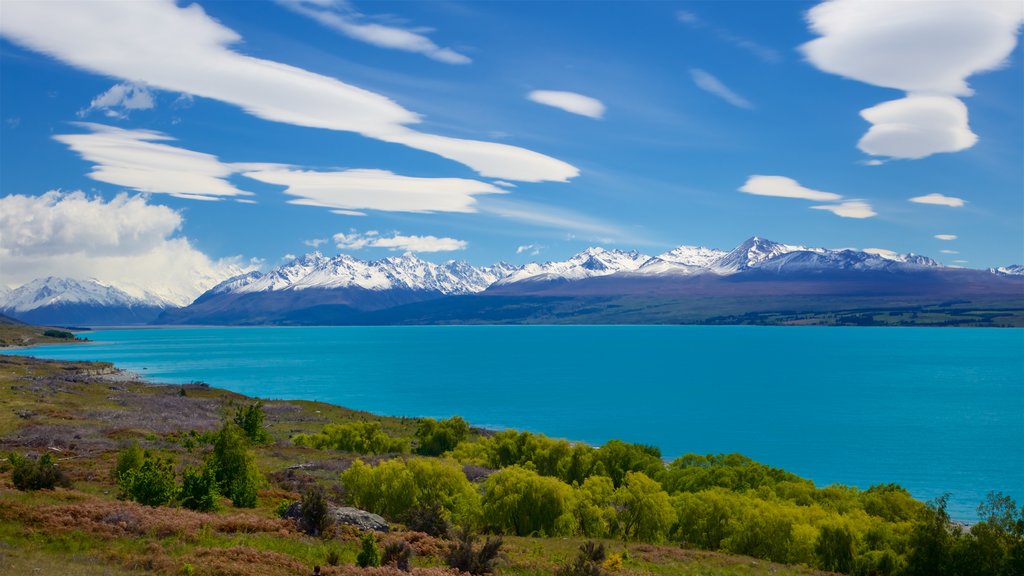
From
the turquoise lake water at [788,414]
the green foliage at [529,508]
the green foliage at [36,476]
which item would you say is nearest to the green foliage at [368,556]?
the green foliage at [529,508]

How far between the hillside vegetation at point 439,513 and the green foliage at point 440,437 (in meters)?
5.43

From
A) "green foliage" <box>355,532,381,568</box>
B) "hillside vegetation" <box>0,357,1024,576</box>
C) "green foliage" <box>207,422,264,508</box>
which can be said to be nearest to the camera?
"green foliage" <box>355,532,381,568</box>

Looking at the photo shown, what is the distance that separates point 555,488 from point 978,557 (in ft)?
74.6

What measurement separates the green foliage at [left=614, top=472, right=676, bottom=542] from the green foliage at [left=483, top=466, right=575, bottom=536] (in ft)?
13.5

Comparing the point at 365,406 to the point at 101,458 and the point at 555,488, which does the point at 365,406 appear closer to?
the point at 101,458

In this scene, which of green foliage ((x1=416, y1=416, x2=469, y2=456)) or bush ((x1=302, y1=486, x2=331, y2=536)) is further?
green foliage ((x1=416, y1=416, x2=469, y2=456))

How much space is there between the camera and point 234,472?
3878 cm

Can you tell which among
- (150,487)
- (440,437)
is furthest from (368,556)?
(440,437)

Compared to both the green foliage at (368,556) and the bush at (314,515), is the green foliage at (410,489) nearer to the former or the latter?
the bush at (314,515)

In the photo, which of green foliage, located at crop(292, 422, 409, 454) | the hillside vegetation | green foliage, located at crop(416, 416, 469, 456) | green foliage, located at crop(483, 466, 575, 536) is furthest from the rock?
green foliage, located at crop(416, 416, 469, 456)

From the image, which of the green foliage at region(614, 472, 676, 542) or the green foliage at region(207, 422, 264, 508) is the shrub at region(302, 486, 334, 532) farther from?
the green foliage at region(614, 472, 676, 542)

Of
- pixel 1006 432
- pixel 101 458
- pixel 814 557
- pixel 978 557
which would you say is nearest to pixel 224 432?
pixel 101 458

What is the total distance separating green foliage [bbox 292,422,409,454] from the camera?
74.6 meters

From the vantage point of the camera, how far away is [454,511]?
143 ft
